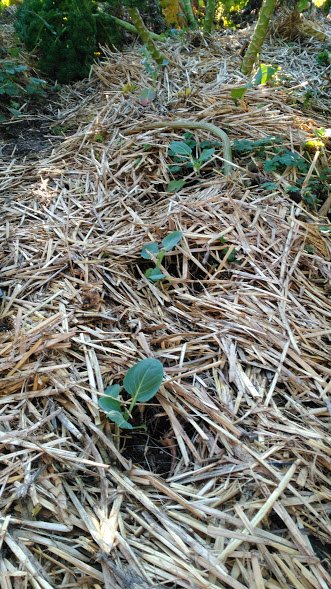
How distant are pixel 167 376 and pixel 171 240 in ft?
1.63

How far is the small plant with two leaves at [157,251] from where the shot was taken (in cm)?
158

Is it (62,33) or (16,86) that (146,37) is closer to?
(62,33)

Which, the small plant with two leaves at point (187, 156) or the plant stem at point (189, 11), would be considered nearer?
the small plant with two leaves at point (187, 156)

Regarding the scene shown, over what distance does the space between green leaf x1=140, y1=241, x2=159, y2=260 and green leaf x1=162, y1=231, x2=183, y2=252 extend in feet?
0.10

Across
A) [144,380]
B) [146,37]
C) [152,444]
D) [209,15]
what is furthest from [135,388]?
[209,15]

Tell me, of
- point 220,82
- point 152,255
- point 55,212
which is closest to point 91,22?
point 220,82

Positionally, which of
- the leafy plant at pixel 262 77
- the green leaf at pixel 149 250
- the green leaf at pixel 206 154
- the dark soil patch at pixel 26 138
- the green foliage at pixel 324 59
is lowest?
the dark soil patch at pixel 26 138

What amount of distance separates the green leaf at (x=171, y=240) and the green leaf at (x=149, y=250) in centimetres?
3

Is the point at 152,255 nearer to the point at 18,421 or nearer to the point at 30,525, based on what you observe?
the point at 18,421

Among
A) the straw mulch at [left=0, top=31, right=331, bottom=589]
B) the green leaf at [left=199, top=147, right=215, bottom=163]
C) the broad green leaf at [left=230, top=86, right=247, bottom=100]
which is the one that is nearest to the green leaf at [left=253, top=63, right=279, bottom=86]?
the broad green leaf at [left=230, top=86, right=247, bottom=100]

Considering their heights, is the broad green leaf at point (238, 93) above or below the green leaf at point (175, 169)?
above

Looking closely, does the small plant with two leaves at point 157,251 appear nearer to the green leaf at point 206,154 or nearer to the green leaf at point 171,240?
the green leaf at point 171,240

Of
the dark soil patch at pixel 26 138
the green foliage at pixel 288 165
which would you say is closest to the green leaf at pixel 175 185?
the green foliage at pixel 288 165

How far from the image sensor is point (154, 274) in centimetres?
157
